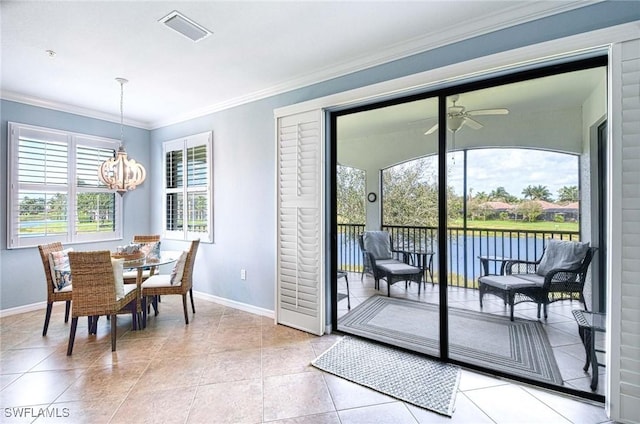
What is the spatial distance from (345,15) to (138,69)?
7.36 feet

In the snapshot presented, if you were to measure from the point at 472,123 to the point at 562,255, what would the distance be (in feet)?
3.99

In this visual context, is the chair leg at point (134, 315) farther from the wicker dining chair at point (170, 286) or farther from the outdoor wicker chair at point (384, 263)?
the outdoor wicker chair at point (384, 263)

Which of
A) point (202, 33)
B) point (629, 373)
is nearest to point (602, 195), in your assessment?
point (629, 373)

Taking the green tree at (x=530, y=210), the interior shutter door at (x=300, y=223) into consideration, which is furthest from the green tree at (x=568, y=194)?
the interior shutter door at (x=300, y=223)

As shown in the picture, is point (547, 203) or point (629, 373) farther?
point (547, 203)

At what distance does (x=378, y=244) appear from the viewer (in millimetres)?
3008

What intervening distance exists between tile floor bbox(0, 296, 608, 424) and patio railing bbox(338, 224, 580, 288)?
82cm

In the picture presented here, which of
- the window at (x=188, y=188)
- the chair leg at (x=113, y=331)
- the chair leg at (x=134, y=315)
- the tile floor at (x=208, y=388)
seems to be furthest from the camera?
the window at (x=188, y=188)

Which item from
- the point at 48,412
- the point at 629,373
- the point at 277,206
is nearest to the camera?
the point at 629,373

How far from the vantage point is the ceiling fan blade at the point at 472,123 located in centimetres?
245

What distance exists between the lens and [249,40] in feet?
8.42

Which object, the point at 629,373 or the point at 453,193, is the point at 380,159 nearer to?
the point at 453,193

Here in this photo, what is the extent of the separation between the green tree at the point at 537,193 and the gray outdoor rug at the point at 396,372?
4.93ft

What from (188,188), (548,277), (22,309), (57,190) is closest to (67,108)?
(57,190)
